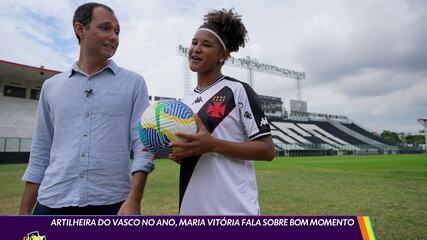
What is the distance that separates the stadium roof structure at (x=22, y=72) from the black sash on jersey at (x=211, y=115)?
98.1 ft

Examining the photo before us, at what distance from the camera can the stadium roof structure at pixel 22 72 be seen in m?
28.7

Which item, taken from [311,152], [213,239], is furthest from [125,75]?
[311,152]

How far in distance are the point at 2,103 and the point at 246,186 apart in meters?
37.5

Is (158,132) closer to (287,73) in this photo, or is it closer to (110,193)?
(110,193)

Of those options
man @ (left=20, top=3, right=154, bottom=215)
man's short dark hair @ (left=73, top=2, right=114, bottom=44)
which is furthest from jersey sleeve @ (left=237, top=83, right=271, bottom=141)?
man's short dark hair @ (left=73, top=2, right=114, bottom=44)

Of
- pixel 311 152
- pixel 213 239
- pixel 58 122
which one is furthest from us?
pixel 311 152

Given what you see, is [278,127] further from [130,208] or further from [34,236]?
[34,236]

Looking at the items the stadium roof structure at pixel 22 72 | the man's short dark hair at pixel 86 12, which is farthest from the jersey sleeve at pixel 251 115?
the stadium roof structure at pixel 22 72

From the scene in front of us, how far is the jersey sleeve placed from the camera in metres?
2.23

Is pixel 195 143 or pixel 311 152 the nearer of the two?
pixel 195 143

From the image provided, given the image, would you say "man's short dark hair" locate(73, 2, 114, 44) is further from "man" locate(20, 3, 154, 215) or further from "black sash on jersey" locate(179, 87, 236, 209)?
"black sash on jersey" locate(179, 87, 236, 209)

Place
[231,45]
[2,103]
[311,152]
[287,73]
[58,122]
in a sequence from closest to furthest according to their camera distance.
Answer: [58,122] < [231,45] < [2,103] < [311,152] < [287,73]

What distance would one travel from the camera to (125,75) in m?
2.47

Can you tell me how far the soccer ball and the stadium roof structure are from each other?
2988 centimetres
